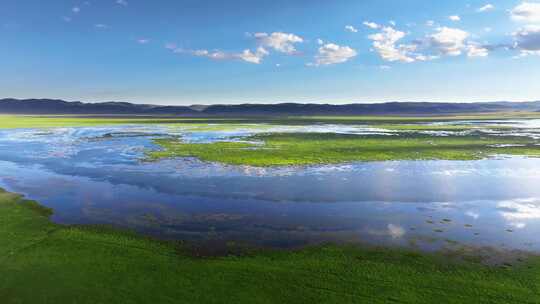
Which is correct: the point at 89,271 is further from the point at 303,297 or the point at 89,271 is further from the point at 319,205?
the point at 319,205

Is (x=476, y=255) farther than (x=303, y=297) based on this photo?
Yes

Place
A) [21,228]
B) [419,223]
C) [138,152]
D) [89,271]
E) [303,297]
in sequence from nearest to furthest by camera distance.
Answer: [303,297] < [89,271] < [21,228] < [419,223] < [138,152]

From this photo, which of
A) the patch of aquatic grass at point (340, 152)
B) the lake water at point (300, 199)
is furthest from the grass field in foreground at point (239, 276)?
the patch of aquatic grass at point (340, 152)

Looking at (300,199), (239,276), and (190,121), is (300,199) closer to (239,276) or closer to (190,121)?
(239,276)

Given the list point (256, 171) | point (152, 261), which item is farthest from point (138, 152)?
point (152, 261)

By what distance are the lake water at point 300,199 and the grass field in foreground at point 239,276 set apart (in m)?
1.38

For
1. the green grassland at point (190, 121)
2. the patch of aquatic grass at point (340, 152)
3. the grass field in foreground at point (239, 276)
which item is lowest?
the grass field in foreground at point (239, 276)

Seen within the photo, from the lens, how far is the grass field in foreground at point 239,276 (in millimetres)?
8180

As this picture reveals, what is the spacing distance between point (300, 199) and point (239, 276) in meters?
8.39

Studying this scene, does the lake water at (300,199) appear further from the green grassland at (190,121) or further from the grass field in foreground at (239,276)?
the green grassland at (190,121)

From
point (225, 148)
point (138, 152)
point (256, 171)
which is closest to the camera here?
point (256, 171)

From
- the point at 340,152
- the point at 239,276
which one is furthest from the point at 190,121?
the point at 239,276

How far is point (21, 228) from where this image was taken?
12.7 meters

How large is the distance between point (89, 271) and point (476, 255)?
11.5m
